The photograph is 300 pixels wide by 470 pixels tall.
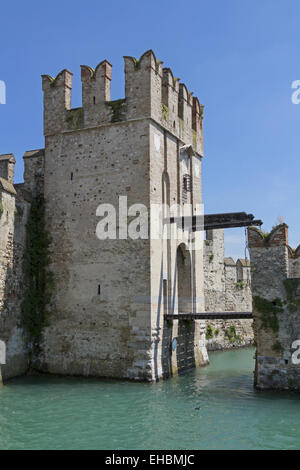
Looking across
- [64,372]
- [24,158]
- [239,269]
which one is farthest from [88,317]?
[239,269]

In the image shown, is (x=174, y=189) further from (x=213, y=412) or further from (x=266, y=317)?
(x=213, y=412)

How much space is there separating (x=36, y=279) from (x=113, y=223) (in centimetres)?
337

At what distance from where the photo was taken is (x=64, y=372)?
51.5ft

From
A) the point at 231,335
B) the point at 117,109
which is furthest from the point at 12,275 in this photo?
the point at 231,335

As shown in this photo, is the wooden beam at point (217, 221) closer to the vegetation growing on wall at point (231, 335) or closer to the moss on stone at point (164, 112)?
the moss on stone at point (164, 112)

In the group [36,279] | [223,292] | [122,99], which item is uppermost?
[122,99]

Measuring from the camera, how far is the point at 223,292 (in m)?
23.6

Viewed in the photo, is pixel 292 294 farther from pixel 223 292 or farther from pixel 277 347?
pixel 223 292

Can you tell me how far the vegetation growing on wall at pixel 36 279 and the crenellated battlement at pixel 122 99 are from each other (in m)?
3.24

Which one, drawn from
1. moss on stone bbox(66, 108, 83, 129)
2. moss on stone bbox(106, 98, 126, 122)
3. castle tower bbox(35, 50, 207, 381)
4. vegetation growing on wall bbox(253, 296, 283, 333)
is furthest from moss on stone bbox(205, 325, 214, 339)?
moss on stone bbox(66, 108, 83, 129)

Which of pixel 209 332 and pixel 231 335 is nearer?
pixel 209 332

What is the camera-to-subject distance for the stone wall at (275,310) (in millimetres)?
12359

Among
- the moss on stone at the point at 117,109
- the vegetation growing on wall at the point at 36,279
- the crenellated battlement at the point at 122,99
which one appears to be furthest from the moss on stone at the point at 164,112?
the vegetation growing on wall at the point at 36,279

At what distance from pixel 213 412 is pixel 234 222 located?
234 inches
